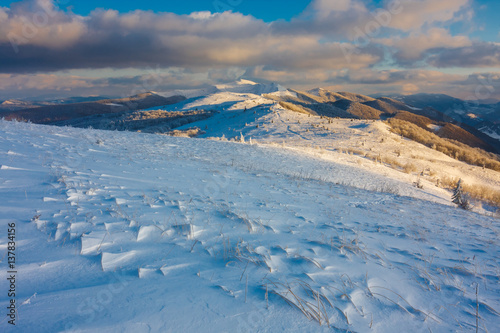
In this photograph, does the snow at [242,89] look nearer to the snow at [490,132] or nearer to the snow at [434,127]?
the snow at [434,127]

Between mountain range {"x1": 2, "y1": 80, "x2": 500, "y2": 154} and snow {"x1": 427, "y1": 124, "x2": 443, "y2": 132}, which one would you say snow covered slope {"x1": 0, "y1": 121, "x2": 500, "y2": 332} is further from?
snow {"x1": 427, "y1": 124, "x2": 443, "y2": 132}

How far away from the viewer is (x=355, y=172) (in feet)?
35.3

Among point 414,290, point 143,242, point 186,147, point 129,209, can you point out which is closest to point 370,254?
point 414,290

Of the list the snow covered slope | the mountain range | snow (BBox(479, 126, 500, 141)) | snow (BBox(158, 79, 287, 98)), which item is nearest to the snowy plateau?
the snow covered slope

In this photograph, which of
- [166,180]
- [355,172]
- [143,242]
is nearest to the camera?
[143,242]

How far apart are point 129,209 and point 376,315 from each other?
3.04 metres

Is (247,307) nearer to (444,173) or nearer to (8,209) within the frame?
(8,209)

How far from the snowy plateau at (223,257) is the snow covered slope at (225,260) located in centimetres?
1

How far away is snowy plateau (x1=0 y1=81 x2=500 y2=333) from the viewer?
1.69 metres

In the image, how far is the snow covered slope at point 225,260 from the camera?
5.54 ft

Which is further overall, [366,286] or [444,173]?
[444,173]

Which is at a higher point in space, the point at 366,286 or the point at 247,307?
the point at 247,307

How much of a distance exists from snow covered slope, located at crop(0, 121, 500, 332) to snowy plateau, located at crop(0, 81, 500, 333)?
0.04 feet

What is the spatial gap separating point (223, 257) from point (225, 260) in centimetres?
6
